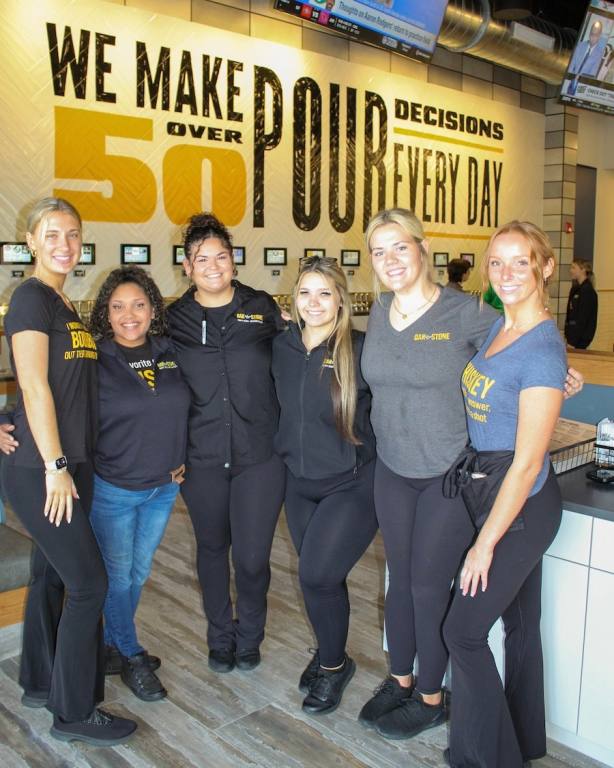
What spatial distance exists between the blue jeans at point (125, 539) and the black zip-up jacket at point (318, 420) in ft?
1.71

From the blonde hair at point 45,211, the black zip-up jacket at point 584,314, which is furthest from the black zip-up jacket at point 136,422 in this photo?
the black zip-up jacket at point 584,314

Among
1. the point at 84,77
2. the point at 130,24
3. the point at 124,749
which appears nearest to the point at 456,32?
the point at 130,24

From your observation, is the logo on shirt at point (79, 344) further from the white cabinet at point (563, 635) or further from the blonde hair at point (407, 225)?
the white cabinet at point (563, 635)

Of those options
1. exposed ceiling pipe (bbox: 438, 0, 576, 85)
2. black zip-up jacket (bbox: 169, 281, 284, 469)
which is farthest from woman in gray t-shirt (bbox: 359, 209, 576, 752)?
exposed ceiling pipe (bbox: 438, 0, 576, 85)

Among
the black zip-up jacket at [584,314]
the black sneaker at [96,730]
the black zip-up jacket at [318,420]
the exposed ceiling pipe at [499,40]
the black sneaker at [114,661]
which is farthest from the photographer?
the black zip-up jacket at [584,314]

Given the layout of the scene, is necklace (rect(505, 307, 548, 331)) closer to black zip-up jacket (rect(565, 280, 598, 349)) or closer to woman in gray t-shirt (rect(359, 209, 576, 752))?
woman in gray t-shirt (rect(359, 209, 576, 752))

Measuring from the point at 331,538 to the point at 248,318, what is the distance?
33.7 inches

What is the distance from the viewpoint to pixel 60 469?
2.27 m

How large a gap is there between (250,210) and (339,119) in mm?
1664

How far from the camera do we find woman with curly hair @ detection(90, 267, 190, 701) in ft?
8.52

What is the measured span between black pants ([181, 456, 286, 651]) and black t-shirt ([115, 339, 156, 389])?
397 mm

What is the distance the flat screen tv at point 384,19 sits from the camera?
5977mm

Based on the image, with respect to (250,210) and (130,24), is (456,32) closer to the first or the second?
(250,210)

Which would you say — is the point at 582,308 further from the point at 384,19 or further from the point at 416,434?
the point at 416,434
